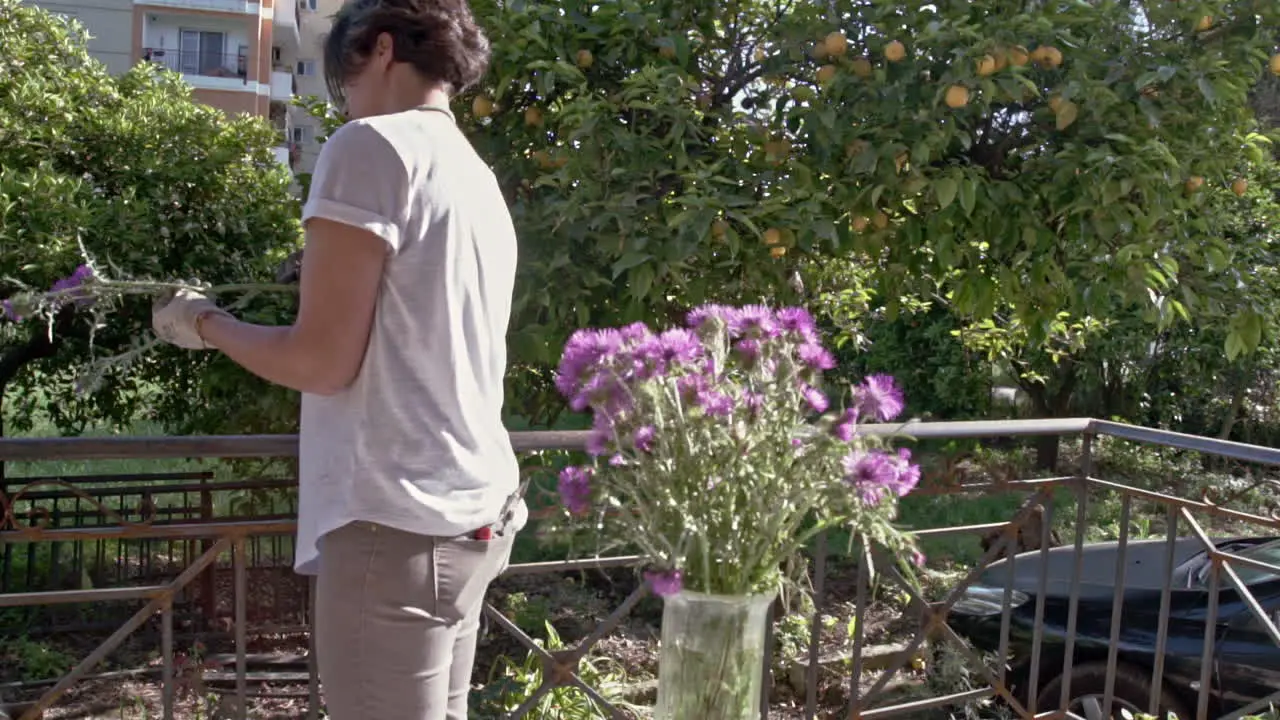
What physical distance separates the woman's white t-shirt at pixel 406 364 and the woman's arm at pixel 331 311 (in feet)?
0.06

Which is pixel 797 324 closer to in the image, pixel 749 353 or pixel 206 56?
pixel 749 353

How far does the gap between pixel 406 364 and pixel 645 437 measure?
297mm

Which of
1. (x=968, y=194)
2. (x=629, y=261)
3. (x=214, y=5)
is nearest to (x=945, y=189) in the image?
(x=968, y=194)

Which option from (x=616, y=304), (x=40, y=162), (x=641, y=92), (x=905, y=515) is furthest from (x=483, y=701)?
(x=905, y=515)

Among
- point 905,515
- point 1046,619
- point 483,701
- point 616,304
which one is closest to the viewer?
point 616,304

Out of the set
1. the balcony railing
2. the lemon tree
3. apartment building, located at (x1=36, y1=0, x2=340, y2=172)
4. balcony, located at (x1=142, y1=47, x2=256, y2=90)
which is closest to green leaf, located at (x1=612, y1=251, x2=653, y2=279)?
the lemon tree

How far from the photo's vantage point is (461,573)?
1.47 meters

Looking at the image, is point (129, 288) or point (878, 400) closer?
point (878, 400)

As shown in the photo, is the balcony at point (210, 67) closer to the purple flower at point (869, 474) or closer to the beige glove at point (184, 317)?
the beige glove at point (184, 317)

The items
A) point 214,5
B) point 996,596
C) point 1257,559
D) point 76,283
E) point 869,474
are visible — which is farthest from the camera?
point 214,5

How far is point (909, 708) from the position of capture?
3.05 meters

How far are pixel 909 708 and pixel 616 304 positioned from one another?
4.65 feet

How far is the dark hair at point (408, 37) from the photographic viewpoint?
1.50 meters

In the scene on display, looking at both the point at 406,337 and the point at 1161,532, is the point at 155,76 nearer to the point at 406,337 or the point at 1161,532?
the point at 406,337
